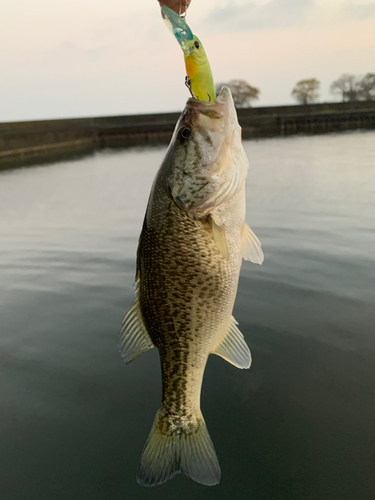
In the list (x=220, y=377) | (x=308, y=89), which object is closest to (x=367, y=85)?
(x=308, y=89)

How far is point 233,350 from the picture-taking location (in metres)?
2.44

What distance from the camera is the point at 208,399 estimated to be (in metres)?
4.04

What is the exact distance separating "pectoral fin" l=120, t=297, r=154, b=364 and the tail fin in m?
0.43

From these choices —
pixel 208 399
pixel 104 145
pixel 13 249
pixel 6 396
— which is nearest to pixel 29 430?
pixel 6 396

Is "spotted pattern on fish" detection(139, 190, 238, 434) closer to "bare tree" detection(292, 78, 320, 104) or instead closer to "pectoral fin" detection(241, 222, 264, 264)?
"pectoral fin" detection(241, 222, 264, 264)

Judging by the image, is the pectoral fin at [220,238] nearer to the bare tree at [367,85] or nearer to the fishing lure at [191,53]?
the fishing lure at [191,53]

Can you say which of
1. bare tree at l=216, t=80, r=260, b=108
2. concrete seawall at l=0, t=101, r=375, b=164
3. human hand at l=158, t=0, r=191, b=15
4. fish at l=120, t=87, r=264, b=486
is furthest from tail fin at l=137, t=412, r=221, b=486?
bare tree at l=216, t=80, r=260, b=108

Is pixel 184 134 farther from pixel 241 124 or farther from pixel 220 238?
pixel 241 124

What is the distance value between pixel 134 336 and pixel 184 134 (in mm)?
1142

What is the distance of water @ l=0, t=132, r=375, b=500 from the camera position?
126 inches

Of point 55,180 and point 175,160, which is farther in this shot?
point 55,180

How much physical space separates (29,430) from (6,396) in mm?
649

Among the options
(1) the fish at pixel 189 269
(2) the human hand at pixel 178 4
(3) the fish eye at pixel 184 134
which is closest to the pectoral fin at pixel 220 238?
(1) the fish at pixel 189 269

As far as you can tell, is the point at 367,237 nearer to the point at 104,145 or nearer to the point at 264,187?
the point at 264,187
